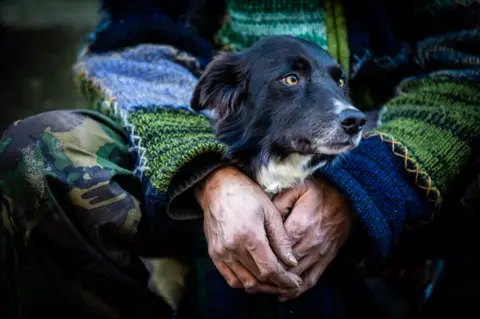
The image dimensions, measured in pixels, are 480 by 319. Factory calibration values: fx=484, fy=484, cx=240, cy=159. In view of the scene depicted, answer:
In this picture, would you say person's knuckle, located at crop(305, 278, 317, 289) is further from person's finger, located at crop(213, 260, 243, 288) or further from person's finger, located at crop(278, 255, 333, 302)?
person's finger, located at crop(213, 260, 243, 288)

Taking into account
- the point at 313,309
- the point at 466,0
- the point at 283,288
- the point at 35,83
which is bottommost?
the point at 35,83

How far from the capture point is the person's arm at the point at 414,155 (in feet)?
3.57

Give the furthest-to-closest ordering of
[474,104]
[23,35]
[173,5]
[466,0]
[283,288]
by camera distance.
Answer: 1. [23,35]
2. [173,5]
3. [466,0]
4. [474,104]
5. [283,288]

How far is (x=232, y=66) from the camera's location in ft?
3.91

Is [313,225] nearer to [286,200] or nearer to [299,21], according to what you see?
[286,200]

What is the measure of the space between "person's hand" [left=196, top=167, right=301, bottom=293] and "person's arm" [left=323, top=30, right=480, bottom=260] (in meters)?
0.19

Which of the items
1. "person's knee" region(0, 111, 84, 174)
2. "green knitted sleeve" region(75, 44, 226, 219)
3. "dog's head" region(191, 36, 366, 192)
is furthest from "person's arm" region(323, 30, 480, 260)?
"person's knee" region(0, 111, 84, 174)

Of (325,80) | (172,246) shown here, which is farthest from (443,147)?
(172,246)

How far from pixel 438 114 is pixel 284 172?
1.44 ft

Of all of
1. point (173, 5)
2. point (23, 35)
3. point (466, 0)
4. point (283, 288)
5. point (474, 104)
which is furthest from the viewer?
point (23, 35)

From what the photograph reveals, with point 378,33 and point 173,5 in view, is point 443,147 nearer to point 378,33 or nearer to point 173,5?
point 378,33

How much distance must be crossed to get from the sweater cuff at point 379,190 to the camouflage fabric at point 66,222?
493mm

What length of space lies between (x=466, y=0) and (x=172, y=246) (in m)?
1.11

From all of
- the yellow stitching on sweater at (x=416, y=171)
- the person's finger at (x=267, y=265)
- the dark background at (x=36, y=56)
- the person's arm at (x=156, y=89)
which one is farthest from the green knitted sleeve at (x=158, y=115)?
the dark background at (x=36, y=56)
